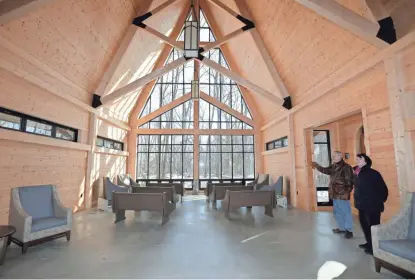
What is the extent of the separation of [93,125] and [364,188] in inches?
264

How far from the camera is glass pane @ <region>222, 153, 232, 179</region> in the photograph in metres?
9.95

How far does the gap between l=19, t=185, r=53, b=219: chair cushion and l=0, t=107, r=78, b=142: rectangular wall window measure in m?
1.28

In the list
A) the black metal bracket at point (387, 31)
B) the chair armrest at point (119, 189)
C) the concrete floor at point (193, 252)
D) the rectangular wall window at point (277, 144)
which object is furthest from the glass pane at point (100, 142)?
the black metal bracket at point (387, 31)

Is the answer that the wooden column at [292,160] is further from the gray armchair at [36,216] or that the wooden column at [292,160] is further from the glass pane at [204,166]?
the gray armchair at [36,216]

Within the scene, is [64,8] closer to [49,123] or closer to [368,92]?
[49,123]

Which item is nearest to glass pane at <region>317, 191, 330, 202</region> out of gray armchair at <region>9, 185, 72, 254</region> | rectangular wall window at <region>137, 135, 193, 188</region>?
rectangular wall window at <region>137, 135, 193, 188</region>

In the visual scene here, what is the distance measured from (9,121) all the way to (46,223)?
208 cm

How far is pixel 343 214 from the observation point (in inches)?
151

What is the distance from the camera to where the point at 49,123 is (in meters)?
4.99

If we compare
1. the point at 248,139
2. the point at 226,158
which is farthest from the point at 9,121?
the point at 248,139

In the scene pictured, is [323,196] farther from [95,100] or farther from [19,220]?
[95,100]

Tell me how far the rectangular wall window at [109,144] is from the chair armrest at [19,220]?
4.03 m

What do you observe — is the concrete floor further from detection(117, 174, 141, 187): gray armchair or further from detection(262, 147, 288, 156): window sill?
detection(117, 174, 141, 187): gray armchair

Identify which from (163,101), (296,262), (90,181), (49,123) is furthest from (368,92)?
(163,101)
